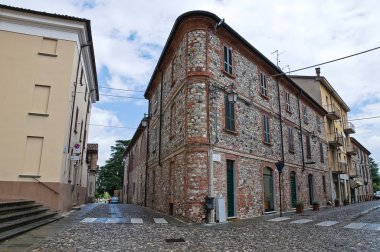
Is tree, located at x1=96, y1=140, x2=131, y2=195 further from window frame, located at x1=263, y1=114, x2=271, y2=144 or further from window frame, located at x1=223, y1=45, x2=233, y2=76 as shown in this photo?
window frame, located at x1=223, y1=45, x2=233, y2=76

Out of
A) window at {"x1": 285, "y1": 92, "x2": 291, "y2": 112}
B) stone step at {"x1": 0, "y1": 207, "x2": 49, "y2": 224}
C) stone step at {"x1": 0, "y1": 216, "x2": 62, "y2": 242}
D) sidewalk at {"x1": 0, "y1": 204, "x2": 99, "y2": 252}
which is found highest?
window at {"x1": 285, "y1": 92, "x2": 291, "y2": 112}

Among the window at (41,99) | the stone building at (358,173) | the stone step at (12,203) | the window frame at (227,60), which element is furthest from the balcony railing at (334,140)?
the stone step at (12,203)

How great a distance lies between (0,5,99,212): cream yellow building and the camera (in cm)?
1060

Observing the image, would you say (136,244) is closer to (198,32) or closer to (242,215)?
(242,215)

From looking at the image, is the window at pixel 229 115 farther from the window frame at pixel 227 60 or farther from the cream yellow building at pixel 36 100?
the cream yellow building at pixel 36 100

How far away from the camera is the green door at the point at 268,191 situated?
13944 mm

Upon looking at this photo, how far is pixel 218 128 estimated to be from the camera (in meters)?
11.4

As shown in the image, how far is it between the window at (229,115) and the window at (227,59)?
4.96ft

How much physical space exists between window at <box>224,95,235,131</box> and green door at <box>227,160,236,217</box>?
1548 mm

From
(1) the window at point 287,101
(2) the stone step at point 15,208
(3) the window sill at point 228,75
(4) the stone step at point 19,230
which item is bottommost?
(4) the stone step at point 19,230

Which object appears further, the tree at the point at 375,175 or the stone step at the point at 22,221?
the tree at the point at 375,175

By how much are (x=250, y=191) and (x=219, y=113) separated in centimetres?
394

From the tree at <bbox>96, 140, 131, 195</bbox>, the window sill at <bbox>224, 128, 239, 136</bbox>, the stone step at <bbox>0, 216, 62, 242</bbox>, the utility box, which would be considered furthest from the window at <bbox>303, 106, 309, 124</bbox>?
the tree at <bbox>96, 140, 131, 195</bbox>

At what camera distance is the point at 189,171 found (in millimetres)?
10539
